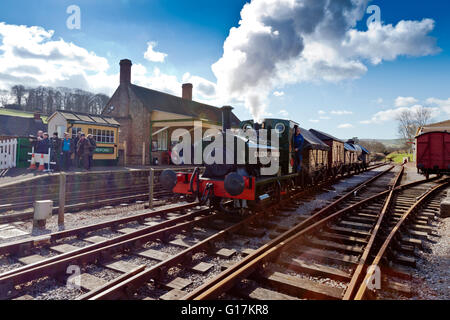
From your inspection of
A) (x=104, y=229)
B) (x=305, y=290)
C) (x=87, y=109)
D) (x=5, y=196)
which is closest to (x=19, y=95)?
(x=87, y=109)

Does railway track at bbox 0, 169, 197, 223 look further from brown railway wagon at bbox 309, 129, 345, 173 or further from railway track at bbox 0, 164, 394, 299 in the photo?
brown railway wagon at bbox 309, 129, 345, 173

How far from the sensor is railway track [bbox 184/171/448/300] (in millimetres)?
2812

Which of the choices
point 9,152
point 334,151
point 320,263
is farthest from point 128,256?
Answer: point 334,151

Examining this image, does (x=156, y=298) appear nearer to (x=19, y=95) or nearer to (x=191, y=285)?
(x=191, y=285)

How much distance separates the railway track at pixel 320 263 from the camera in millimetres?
2812

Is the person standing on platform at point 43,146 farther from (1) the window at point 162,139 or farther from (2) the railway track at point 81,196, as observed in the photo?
(1) the window at point 162,139

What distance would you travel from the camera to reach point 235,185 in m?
5.01

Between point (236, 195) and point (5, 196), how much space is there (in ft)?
20.3

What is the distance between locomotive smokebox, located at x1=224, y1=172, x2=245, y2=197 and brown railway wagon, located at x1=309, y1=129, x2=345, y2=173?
947 cm

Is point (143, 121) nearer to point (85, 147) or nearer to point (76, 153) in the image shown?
point (76, 153)

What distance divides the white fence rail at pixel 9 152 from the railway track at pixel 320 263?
11.7 m

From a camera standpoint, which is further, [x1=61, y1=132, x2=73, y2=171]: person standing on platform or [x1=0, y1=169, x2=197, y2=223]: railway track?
[x1=61, y1=132, x2=73, y2=171]: person standing on platform

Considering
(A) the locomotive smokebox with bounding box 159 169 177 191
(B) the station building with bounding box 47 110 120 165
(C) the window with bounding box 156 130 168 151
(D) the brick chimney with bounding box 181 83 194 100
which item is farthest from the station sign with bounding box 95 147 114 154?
(D) the brick chimney with bounding box 181 83 194 100

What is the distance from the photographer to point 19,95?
47.9 m
